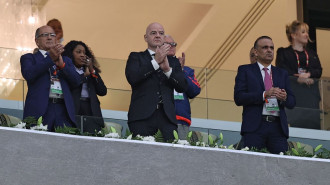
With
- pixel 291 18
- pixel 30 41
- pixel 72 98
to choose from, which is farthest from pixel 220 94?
pixel 291 18

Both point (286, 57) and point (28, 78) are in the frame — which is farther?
point (286, 57)

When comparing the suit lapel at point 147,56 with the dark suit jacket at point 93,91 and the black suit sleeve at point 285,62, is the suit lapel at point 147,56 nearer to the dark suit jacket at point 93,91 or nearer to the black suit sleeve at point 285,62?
the dark suit jacket at point 93,91

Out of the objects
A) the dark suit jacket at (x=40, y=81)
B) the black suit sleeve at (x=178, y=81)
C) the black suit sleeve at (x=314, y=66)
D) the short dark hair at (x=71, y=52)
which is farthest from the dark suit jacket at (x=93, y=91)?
the black suit sleeve at (x=314, y=66)

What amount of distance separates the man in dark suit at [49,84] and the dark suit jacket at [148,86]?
1.95 feet

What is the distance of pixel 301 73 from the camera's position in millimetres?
13000

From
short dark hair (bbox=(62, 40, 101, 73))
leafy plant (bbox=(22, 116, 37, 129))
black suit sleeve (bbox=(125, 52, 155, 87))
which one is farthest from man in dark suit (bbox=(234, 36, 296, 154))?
leafy plant (bbox=(22, 116, 37, 129))

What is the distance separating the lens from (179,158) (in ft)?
31.7

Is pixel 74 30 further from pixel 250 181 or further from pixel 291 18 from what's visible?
pixel 250 181

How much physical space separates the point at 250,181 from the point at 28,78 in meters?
2.31

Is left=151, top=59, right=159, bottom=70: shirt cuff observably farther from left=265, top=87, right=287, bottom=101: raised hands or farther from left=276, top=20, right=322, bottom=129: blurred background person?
left=276, top=20, right=322, bottom=129: blurred background person

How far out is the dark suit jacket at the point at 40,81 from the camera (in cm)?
1027

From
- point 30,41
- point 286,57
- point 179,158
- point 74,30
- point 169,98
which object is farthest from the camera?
point 74,30

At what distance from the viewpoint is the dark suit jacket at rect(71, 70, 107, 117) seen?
36.6 feet

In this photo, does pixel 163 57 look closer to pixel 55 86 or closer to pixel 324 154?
pixel 55 86
